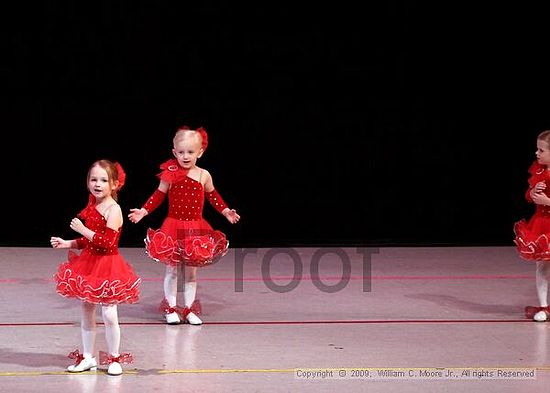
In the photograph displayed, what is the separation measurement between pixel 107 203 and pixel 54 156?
3317 mm

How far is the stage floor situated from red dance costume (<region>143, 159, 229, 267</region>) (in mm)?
370

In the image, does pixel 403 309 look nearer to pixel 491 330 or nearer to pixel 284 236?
pixel 491 330

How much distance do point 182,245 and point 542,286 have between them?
2002 millimetres

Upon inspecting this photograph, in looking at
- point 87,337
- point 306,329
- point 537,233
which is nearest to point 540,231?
point 537,233

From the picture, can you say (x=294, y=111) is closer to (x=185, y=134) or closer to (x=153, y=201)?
(x=185, y=134)

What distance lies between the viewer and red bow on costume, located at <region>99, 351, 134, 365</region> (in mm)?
4281

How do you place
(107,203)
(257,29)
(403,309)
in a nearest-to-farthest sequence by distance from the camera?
(107,203)
(403,309)
(257,29)

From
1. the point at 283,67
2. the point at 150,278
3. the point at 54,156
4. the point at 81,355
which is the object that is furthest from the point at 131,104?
the point at 81,355

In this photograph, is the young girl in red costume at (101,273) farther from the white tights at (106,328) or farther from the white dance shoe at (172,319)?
the white dance shoe at (172,319)

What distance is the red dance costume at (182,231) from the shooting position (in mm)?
5160

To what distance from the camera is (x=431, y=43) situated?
24.8 feet

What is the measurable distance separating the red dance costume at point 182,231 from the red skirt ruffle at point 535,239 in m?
1.63

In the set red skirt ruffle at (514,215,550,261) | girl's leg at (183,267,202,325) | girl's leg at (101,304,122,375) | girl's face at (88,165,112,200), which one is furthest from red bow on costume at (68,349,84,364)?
red skirt ruffle at (514,215,550,261)

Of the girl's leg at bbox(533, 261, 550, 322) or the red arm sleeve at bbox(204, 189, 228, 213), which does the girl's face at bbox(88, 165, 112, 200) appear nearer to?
the red arm sleeve at bbox(204, 189, 228, 213)
